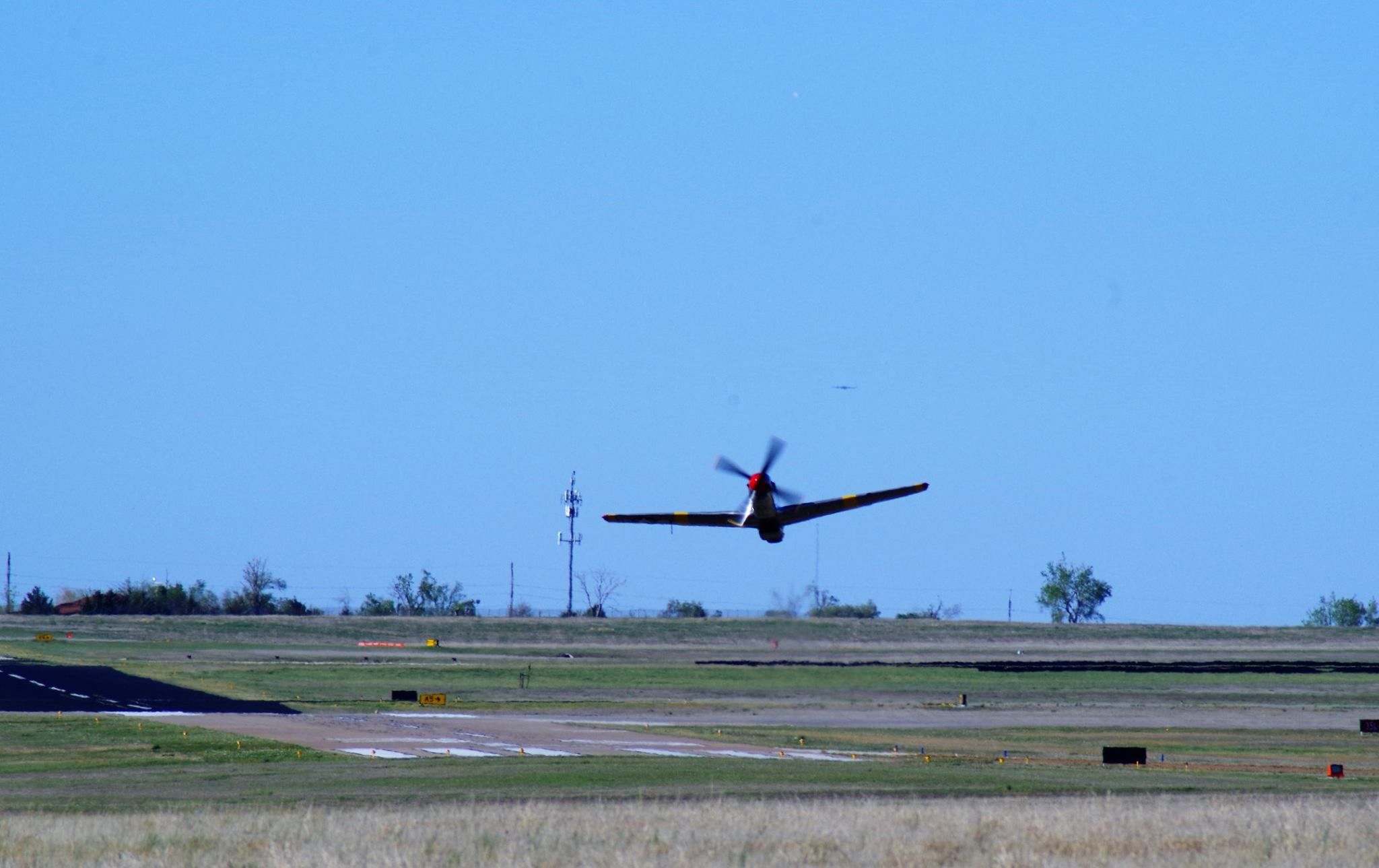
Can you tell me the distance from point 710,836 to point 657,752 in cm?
1777

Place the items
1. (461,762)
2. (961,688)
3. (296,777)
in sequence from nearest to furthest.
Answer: (296,777)
(461,762)
(961,688)

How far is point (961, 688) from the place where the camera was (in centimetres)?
7106

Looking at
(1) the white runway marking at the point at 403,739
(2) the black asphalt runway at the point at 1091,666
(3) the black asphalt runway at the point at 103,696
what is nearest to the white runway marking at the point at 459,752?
(1) the white runway marking at the point at 403,739

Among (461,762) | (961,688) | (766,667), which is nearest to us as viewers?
(461,762)

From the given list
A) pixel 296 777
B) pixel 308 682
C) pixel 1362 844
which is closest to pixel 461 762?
pixel 296 777

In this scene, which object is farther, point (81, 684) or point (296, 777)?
point (81, 684)

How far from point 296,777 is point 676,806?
35.1 ft

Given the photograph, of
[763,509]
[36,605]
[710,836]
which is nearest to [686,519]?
[763,509]

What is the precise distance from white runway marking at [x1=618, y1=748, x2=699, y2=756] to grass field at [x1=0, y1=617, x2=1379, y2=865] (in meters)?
2.02

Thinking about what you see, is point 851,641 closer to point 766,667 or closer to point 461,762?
point 766,667

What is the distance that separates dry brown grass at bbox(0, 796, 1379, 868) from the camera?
20953 millimetres

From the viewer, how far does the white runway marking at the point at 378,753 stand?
38.4 m

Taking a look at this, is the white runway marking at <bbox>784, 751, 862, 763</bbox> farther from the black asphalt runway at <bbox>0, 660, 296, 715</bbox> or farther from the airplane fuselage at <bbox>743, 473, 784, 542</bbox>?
the black asphalt runway at <bbox>0, 660, 296, 715</bbox>

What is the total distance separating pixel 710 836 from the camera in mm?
22969
